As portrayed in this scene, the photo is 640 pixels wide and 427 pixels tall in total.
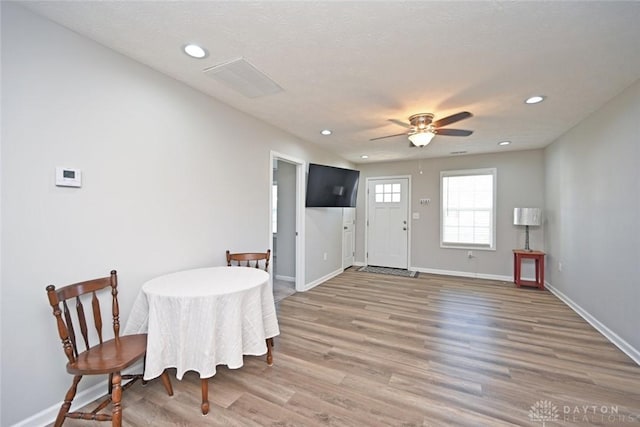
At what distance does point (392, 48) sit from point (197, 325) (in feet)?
7.56

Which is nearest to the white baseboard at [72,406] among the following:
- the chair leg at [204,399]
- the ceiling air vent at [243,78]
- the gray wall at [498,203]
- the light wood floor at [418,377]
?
the light wood floor at [418,377]

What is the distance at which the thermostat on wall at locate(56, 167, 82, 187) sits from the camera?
5.54 feet

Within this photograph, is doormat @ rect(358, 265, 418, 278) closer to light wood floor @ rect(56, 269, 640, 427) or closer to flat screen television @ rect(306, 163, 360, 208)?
flat screen television @ rect(306, 163, 360, 208)

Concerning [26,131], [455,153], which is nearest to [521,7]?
[26,131]

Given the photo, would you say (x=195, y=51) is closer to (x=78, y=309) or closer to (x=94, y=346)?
(x=78, y=309)

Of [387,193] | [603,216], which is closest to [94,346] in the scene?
[603,216]

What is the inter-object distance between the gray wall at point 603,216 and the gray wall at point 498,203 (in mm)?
803

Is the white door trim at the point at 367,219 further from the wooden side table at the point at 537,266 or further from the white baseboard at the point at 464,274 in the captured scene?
the wooden side table at the point at 537,266

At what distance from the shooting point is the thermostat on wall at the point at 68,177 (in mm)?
1688

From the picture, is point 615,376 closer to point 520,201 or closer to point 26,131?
point 520,201

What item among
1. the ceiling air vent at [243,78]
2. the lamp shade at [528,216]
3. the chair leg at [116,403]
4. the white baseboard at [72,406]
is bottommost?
the white baseboard at [72,406]

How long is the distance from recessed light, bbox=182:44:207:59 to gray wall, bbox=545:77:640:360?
366cm

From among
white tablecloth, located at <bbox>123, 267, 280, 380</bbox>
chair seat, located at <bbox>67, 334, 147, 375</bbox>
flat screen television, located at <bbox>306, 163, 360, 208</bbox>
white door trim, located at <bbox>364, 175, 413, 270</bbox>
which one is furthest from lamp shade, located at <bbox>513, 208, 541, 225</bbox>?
chair seat, located at <bbox>67, 334, 147, 375</bbox>

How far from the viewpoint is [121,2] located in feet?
4.94
